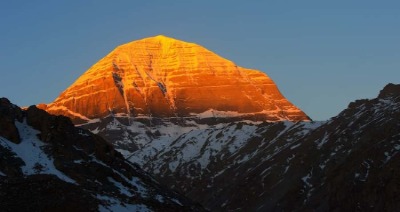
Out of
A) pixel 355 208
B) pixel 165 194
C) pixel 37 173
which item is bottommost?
pixel 355 208

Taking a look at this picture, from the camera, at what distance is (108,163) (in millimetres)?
92250

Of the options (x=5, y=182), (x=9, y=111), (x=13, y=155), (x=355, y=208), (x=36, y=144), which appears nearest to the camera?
(x=5, y=182)

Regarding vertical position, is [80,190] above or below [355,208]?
above

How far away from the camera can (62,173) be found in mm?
82250

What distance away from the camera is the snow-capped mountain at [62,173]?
243 feet

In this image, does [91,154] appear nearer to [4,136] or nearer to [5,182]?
[4,136]

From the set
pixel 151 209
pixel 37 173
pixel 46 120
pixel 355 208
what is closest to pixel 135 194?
pixel 151 209

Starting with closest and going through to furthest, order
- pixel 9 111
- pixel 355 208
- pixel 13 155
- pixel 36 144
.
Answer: pixel 13 155 → pixel 36 144 → pixel 9 111 → pixel 355 208

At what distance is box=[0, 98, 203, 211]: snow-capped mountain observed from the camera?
74000 mm

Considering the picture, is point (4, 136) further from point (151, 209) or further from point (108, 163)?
point (151, 209)

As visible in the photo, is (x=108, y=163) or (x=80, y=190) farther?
(x=108, y=163)

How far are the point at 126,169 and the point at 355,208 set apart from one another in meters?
113

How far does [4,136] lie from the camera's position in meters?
87.2

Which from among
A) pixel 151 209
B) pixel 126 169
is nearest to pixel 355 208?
pixel 126 169
